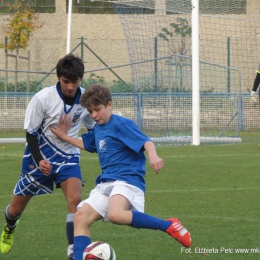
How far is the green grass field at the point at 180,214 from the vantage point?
20.0 ft

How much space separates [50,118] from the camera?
Result: 20.3 ft

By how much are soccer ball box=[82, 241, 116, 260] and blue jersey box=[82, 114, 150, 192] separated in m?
0.54

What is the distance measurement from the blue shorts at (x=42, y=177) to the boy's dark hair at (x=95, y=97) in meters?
0.90

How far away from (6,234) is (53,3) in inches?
1017

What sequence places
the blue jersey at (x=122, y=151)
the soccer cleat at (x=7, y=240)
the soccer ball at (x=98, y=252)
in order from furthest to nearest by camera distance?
the soccer cleat at (x=7, y=240) → the blue jersey at (x=122, y=151) → the soccer ball at (x=98, y=252)

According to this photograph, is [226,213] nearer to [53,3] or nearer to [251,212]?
[251,212]

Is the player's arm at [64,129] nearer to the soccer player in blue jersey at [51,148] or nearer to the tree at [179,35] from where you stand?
the soccer player in blue jersey at [51,148]

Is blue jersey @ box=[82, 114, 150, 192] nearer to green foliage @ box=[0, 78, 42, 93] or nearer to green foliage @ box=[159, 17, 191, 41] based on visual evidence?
green foliage @ box=[159, 17, 191, 41]

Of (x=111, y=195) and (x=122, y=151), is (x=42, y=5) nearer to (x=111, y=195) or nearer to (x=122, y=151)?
(x=122, y=151)

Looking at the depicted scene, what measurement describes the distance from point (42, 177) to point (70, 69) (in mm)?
1010

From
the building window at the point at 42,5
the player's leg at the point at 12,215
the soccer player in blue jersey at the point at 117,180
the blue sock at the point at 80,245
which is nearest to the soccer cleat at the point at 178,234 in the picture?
the soccer player in blue jersey at the point at 117,180

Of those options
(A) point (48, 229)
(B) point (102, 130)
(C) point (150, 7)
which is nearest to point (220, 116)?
(C) point (150, 7)

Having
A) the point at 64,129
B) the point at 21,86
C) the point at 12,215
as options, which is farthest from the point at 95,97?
the point at 21,86

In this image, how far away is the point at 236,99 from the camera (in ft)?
59.0
